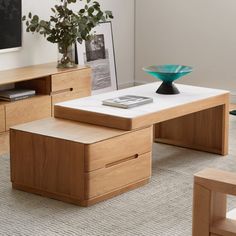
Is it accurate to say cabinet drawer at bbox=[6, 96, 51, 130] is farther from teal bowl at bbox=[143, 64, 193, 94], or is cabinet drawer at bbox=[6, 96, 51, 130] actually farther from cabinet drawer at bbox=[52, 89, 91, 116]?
teal bowl at bbox=[143, 64, 193, 94]

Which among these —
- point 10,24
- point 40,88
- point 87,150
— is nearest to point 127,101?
point 87,150

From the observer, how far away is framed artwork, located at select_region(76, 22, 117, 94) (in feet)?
20.8

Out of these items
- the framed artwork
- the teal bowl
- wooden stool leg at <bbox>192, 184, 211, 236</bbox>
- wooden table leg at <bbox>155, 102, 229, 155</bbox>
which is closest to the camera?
wooden stool leg at <bbox>192, 184, 211, 236</bbox>

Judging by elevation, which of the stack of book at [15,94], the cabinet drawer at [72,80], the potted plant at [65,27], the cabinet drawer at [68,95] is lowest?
the cabinet drawer at [68,95]

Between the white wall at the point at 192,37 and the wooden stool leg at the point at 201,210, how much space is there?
4.10 meters

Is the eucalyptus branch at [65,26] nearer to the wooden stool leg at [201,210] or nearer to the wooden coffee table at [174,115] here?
the wooden coffee table at [174,115]

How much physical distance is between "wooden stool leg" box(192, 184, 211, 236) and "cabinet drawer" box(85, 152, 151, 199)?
1163 mm

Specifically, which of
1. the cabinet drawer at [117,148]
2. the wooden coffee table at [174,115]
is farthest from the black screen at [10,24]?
the cabinet drawer at [117,148]

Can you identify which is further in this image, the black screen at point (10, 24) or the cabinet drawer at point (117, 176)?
the black screen at point (10, 24)

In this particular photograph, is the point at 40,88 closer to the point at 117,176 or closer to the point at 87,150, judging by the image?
the point at 117,176

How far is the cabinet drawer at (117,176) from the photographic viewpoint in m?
3.67

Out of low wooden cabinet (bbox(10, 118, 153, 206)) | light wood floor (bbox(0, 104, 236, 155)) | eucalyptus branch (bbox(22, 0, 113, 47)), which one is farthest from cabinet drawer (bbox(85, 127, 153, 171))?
eucalyptus branch (bbox(22, 0, 113, 47))

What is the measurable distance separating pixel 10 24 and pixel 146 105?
1.80 m

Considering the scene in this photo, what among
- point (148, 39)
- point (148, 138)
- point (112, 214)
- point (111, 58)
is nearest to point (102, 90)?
point (111, 58)
